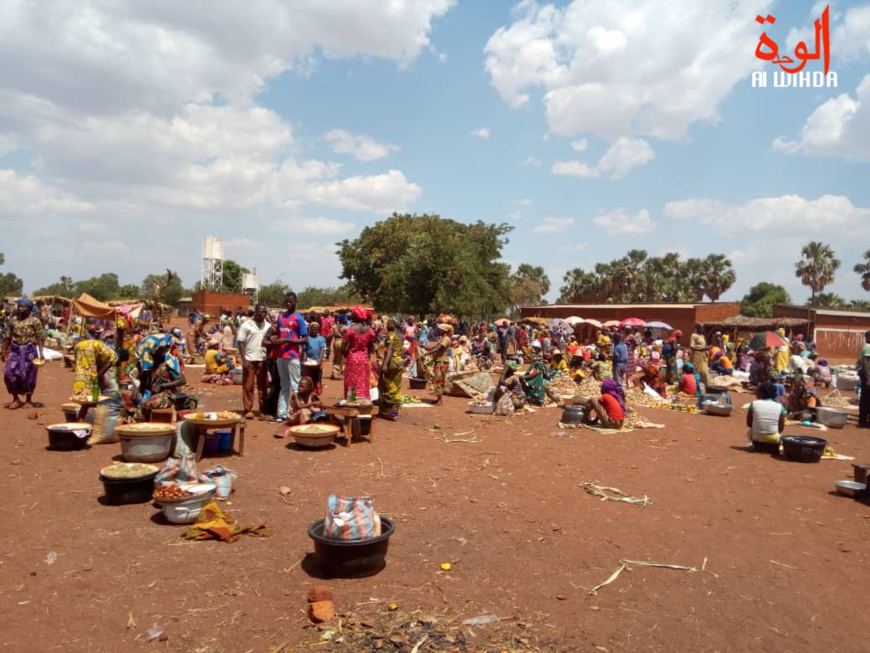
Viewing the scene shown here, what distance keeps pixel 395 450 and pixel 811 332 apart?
110ft

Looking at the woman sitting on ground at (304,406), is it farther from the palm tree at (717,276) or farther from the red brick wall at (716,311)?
the palm tree at (717,276)

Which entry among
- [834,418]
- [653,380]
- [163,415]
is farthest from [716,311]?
[163,415]

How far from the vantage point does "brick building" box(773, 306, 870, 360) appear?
110ft

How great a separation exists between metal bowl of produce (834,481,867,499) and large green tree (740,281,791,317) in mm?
49146

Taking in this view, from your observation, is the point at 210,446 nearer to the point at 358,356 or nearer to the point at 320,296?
the point at 358,356

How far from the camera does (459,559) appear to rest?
15.5ft

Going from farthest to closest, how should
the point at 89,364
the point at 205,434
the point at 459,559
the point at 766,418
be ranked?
1. the point at 766,418
2. the point at 89,364
3. the point at 205,434
4. the point at 459,559

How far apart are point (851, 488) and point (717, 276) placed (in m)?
53.4

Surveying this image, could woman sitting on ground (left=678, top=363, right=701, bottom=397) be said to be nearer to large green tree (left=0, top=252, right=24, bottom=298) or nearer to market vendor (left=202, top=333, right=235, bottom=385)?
market vendor (left=202, top=333, right=235, bottom=385)

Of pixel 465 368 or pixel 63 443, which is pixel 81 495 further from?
pixel 465 368

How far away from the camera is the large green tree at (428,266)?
30.6 metres

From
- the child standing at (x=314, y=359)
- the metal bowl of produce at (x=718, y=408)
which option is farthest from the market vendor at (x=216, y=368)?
the metal bowl of produce at (x=718, y=408)

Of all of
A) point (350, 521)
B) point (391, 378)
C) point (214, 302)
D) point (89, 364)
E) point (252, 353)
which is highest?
point (214, 302)

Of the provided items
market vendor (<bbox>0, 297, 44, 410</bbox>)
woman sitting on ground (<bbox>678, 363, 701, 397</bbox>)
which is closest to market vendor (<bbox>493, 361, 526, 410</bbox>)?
woman sitting on ground (<bbox>678, 363, 701, 397</bbox>)
